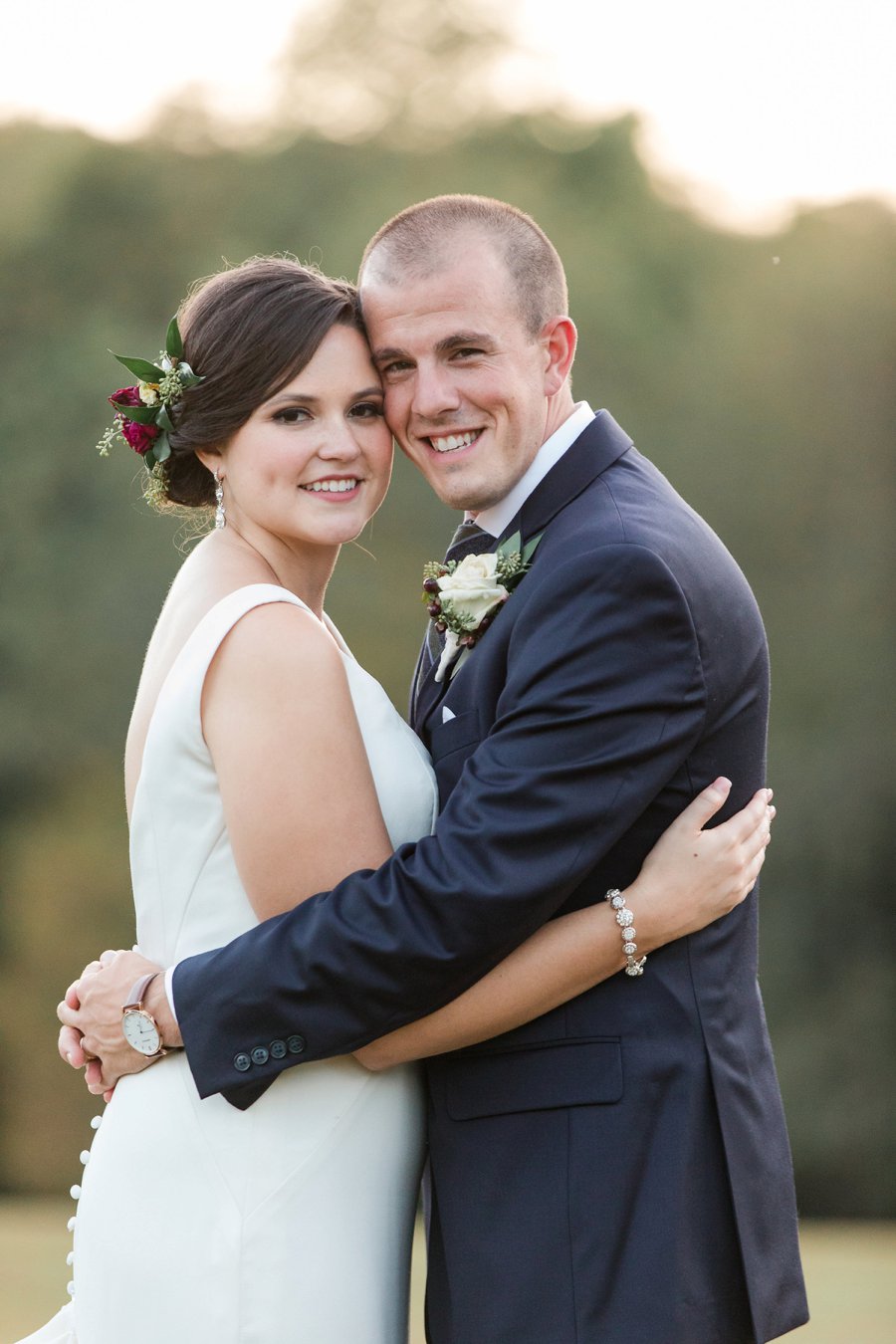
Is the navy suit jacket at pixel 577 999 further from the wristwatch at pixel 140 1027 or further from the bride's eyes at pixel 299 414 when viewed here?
the bride's eyes at pixel 299 414

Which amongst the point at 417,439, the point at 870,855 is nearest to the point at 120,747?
the point at 870,855

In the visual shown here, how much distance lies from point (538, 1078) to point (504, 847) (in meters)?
0.45

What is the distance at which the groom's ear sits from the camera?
3398 millimetres

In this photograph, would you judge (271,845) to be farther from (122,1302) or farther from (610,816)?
(122,1302)

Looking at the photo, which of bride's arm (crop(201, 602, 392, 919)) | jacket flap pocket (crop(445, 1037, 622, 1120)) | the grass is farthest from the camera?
the grass

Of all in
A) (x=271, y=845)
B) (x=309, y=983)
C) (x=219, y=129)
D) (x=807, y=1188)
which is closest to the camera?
(x=309, y=983)

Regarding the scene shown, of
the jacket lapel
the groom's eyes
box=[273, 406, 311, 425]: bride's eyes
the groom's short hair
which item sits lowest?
the jacket lapel

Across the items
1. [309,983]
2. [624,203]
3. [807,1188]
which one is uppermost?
[624,203]

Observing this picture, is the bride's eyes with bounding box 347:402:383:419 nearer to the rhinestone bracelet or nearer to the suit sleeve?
the suit sleeve

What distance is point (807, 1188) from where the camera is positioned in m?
13.6

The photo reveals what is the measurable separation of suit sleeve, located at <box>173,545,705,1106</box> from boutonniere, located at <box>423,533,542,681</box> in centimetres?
24

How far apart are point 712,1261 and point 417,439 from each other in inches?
66.1

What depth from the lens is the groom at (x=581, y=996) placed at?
2.60 meters

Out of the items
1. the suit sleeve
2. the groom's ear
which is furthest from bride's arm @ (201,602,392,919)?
the groom's ear
